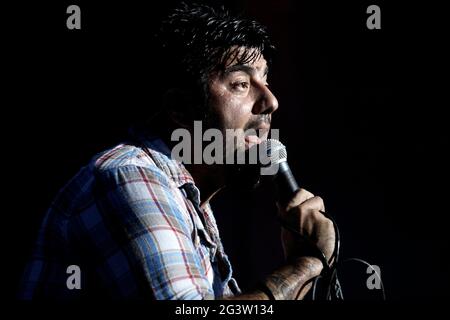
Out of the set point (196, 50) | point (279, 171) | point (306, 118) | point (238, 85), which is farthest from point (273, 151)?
point (306, 118)

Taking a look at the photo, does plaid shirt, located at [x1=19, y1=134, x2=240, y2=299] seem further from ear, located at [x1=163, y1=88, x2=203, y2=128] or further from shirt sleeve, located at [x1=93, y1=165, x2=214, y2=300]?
ear, located at [x1=163, y1=88, x2=203, y2=128]

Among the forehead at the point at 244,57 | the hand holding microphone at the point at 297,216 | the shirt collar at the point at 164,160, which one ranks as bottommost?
the hand holding microphone at the point at 297,216

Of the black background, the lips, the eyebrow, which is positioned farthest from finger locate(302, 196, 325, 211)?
the black background

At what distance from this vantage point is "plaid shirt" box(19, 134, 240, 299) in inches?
49.7

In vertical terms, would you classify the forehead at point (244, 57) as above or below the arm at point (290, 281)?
above

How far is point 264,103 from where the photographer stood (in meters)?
→ 1.87

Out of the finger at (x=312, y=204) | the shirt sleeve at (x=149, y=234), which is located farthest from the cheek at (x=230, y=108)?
the shirt sleeve at (x=149, y=234)

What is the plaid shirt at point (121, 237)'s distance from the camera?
1.26 meters

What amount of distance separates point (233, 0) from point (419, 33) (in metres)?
1.03

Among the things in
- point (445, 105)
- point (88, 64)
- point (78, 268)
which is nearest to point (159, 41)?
point (88, 64)

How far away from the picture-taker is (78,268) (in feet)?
4.57

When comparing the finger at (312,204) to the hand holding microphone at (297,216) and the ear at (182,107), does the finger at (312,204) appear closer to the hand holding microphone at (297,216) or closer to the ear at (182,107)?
the hand holding microphone at (297,216)

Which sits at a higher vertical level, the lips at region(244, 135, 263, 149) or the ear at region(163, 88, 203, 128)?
the ear at region(163, 88, 203, 128)

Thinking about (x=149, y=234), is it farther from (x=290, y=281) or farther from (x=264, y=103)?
(x=264, y=103)
